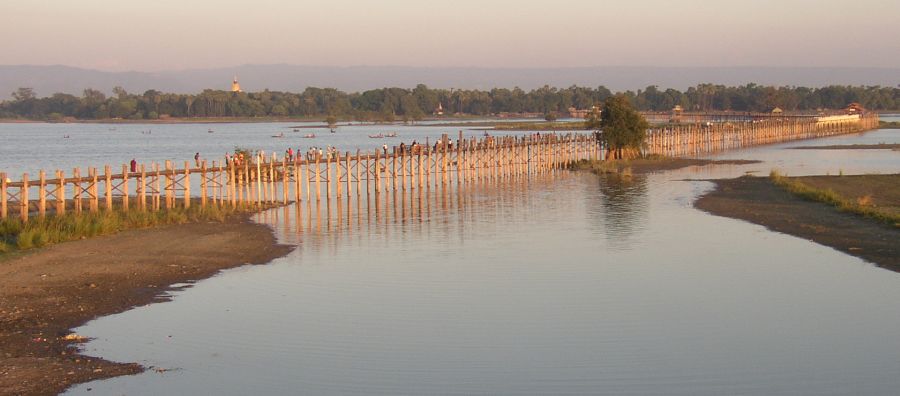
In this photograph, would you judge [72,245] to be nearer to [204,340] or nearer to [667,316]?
[204,340]

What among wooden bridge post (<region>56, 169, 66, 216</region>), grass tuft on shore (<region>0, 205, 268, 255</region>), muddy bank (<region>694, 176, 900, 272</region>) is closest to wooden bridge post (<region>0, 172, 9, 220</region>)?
wooden bridge post (<region>56, 169, 66, 216</region>)

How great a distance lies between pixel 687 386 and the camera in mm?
13328

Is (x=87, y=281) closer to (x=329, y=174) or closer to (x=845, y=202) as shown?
(x=845, y=202)

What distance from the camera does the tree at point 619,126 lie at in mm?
62000

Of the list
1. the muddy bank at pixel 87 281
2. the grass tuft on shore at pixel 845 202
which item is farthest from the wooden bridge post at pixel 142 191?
the grass tuft on shore at pixel 845 202

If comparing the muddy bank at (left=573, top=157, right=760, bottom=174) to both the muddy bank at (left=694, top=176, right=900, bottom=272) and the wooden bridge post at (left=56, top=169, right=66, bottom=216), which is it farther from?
the wooden bridge post at (left=56, top=169, right=66, bottom=216)

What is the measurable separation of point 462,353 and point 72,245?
12.6 meters

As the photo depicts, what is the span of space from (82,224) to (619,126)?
133ft

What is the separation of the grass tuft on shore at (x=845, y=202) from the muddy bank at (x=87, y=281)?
14.9 m

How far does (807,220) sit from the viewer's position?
2977 centimetres

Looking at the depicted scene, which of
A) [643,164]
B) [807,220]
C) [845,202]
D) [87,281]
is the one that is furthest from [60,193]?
[643,164]

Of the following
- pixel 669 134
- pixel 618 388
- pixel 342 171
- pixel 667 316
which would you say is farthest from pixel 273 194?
pixel 669 134

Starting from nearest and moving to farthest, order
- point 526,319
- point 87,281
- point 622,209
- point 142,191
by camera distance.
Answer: point 526,319 → point 87,281 → point 142,191 → point 622,209

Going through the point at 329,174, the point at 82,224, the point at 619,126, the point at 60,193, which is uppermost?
the point at 619,126
